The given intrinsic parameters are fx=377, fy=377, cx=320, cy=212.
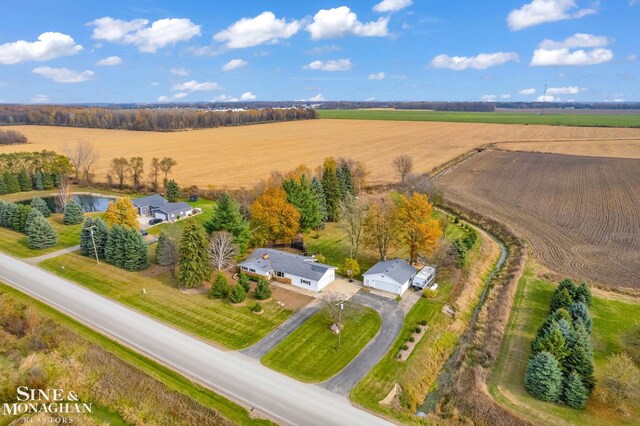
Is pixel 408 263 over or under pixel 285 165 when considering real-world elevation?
under

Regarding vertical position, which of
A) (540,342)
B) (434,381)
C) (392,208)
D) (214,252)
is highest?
(392,208)

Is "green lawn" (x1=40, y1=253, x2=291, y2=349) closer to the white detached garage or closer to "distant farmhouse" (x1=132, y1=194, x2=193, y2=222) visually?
the white detached garage

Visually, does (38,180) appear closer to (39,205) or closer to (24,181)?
(24,181)

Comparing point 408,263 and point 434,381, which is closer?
point 434,381

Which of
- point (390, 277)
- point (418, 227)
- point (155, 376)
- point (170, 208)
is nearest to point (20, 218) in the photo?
point (170, 208)

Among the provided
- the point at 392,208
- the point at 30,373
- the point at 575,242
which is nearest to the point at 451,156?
the point at 575,242

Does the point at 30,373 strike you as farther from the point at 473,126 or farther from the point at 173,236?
the point at 473,126

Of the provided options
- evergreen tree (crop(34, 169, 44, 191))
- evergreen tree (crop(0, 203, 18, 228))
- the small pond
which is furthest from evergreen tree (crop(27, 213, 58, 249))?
evergreen tree (crop(34, 169, 44, 191))
